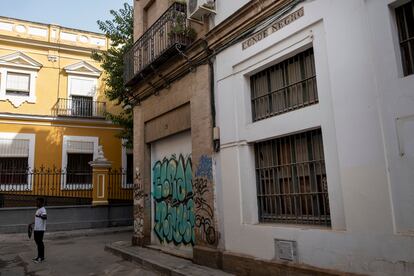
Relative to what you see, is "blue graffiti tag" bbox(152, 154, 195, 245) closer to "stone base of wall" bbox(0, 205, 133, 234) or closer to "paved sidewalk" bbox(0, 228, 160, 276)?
"paved sidewalk" bbox(0, 228, 160, 276)

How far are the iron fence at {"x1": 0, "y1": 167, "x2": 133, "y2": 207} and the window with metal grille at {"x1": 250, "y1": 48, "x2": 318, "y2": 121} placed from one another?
11495 millimetres

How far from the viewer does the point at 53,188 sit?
18453mm

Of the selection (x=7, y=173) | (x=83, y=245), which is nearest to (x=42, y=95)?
(x=7, y=173)

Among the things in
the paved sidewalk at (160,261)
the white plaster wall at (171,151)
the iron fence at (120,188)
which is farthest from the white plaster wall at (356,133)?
the iron fence at (120,188)

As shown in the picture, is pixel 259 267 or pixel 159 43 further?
pixel 159 43

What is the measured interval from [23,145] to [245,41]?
16.3 metres

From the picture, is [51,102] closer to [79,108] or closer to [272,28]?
[79,108]

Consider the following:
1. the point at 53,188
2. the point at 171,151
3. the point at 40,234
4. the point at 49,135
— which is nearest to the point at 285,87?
the point at 171,151

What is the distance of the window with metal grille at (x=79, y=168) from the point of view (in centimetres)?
1959

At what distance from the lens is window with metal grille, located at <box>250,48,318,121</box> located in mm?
5914

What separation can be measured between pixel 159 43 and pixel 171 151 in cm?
278

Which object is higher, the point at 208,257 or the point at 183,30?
the point at 183,30

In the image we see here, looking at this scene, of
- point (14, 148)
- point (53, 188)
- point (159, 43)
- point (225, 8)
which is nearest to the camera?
point (225, 8)

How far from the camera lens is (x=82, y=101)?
21.6 meters
